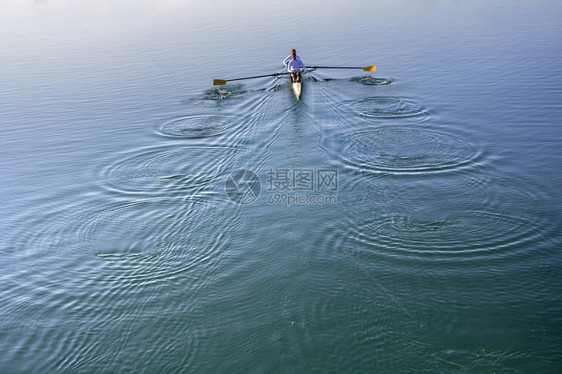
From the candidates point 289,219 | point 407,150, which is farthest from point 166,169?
point 407,150

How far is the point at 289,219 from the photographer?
49.6 feet

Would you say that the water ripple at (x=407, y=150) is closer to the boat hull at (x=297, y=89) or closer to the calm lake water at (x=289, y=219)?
the calm lake water at (x=289, y=219)

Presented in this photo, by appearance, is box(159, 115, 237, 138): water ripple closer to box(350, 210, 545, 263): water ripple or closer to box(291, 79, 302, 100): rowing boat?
box(291, 79, 302, 100): rowing boat

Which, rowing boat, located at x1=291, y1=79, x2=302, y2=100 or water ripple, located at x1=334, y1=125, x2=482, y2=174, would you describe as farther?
rowing boat, located at x1=291, y1=79, x2=302, y2=100

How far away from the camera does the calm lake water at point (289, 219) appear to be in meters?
10.8

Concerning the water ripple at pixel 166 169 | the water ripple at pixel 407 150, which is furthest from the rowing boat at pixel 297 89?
the water ripple at pixel 166 169

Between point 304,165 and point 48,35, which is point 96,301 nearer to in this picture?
point 304,165

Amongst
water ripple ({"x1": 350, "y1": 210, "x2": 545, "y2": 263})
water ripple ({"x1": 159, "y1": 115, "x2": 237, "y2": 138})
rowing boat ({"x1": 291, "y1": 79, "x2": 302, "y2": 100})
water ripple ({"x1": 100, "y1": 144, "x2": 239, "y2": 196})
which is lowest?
water ripple ({"x1": 350, "y1": 210, "x2": 545, "y2": 263})

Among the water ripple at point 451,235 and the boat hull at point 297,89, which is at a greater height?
the boat hull at point 297,89

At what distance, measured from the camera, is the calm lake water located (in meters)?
10.8

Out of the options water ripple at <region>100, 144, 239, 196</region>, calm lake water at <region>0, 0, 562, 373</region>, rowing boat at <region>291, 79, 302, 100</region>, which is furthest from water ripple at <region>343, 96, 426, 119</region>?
water ripple at <region>100, 144, 239, 196</region>

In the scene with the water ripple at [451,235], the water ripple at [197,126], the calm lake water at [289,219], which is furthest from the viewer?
the water ripple at [197,126]

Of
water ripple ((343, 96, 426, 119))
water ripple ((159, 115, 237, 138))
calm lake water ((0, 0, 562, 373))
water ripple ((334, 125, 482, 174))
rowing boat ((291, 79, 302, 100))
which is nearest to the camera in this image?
calm lake water ((0, 0, 562, 373))

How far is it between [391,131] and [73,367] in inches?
574
